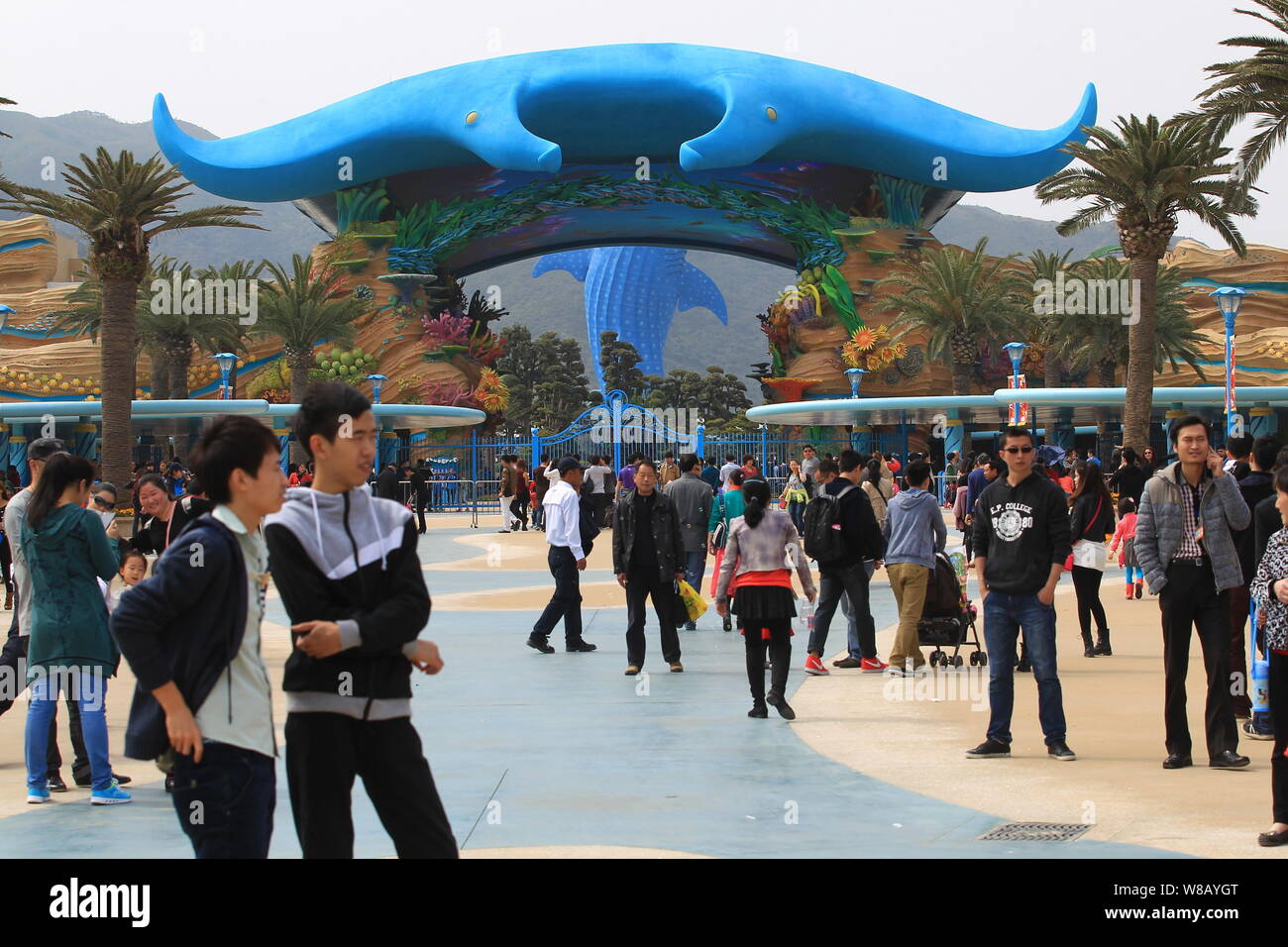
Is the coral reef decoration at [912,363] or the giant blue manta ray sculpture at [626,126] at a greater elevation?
the giant blue manta ray sculpture at [626,126]

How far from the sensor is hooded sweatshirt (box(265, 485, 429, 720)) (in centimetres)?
393

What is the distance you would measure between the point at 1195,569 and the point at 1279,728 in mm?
1856

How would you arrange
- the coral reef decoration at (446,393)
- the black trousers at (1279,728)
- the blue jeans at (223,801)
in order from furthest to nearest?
1. the coral reef decoration at (446,393)
2. the black trousers at (1279,728)
3. the blue jeans at (223,801)

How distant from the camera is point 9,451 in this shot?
4147 cm

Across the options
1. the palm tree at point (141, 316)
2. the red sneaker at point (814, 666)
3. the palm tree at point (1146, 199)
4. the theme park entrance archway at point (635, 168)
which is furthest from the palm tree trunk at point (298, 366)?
the red sneaker at point (814, 666)

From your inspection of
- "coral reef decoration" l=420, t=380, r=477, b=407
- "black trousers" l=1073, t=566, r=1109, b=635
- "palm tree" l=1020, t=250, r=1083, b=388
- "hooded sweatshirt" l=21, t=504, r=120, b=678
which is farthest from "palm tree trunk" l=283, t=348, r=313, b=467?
"hooded sweatshirt" l=21, t=504, r=120, b=678

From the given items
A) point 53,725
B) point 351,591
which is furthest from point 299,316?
point 351,591

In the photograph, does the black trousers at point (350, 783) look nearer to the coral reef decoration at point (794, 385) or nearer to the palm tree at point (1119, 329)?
the palm tree at point (1119, 329)

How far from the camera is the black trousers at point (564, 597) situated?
12.2m

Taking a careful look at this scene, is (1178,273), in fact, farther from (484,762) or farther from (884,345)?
(484,762)

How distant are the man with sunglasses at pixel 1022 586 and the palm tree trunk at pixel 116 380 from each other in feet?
74.7

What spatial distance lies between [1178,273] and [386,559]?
49597 mm

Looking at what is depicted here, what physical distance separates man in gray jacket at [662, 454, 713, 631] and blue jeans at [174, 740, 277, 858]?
1092cm
